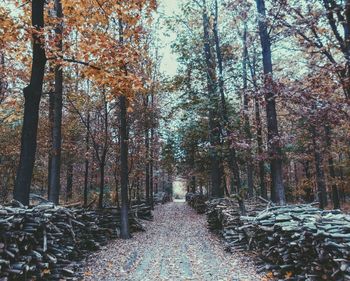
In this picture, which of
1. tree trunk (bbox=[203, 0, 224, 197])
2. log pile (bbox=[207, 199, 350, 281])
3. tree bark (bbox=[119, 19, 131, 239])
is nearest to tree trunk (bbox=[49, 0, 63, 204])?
tree bark (bbox=[119, 19, 131, 239])

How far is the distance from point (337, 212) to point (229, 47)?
12.1 m

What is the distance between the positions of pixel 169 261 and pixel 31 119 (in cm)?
464

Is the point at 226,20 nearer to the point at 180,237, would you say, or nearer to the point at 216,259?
the point at 180,237

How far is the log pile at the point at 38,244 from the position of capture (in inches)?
194

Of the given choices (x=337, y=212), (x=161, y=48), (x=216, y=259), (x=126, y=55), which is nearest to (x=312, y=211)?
(x=337, y=212)

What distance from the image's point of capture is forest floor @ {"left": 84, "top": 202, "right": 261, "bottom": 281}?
21.7 ft

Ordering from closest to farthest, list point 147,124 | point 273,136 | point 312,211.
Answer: point 312,211
point 273,136
point 147,124

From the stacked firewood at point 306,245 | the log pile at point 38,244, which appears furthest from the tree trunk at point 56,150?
the stacked firewood at point 306,245

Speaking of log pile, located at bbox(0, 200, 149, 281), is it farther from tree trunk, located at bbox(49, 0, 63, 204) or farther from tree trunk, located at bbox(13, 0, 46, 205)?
tree trunk, located at bbox(49, 0, 63, 204)

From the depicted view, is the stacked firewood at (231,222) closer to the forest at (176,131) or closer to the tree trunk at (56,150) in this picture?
the forest at (176,131)

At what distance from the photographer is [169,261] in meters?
7.91

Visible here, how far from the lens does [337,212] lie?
6.68m

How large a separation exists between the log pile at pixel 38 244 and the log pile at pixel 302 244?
408cm

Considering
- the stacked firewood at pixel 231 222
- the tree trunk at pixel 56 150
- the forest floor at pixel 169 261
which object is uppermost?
the tree trunk at pixel 56 150
